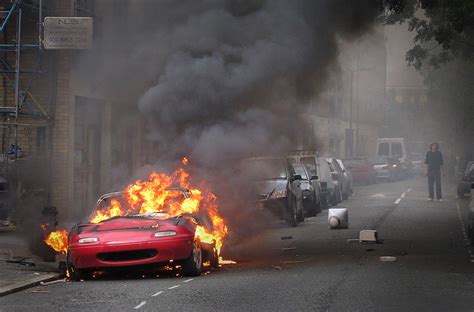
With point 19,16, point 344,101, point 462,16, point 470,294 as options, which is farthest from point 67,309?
point 344,101

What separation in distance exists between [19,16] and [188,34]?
4471 millimetres

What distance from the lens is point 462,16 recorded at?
24688 mm

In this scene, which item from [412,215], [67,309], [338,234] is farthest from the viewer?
[412,215]

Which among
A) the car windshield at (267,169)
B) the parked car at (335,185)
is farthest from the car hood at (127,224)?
the parked car at (335,185)

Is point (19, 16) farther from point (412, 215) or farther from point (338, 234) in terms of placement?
point (412, 215)

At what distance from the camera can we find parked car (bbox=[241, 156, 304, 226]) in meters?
21.1

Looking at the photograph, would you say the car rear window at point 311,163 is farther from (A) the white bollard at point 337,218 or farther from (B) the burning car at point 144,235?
(B) the burning car at point 144,235

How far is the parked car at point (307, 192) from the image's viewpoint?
1030 inches

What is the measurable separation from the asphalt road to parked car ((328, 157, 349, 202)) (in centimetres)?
1453

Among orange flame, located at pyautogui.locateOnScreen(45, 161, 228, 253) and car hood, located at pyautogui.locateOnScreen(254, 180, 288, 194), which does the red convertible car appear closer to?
orange flame, located at pyautogui.locateOnScreen(45, 161, 228, 253)

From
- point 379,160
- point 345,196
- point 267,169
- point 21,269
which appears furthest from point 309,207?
point 379,160

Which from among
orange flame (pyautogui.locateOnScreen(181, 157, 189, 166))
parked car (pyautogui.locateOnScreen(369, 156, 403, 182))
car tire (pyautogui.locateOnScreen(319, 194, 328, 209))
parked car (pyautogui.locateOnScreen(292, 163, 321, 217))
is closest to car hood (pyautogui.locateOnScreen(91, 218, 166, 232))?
orange flame (pyautogui.locateOnScreen(181, 157, 189, 166))

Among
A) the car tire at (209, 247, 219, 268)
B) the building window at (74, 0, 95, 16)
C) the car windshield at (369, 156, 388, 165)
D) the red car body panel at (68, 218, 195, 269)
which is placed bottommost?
the car tire at (209, 247, 219, 268)

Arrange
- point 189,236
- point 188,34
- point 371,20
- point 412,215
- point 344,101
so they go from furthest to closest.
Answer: point 344,101 < point 412,215 < point 371,20 < point 188,34 < point 189,236
